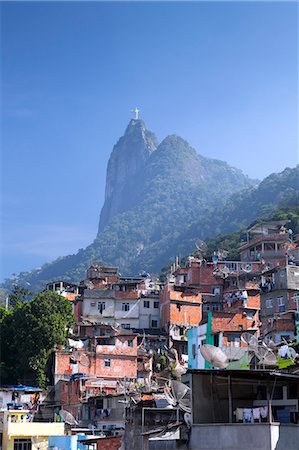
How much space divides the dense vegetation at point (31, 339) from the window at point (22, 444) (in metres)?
10.2

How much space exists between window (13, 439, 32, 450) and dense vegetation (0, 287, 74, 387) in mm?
10230

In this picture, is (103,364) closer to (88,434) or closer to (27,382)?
(27,382)

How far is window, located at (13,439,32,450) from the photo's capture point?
25266mm

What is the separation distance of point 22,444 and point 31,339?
1189 centimetres

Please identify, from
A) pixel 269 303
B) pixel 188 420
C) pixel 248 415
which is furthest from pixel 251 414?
pixel 269 303

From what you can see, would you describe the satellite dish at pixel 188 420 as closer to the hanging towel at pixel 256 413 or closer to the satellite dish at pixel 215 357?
the hanging towel at pixel 256 413

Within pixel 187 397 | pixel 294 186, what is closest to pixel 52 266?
pixel 294 186

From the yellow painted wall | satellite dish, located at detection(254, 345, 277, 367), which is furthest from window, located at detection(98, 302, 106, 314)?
satellite dish, located at detection(254, 345, 277, 367)

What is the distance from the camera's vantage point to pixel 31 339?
3691cm

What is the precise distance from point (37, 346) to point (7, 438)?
11638mm

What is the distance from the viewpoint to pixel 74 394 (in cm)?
3216

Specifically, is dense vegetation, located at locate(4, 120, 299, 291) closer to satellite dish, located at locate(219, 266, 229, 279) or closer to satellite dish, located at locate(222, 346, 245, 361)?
satellite dish, located at locate(219, 266, 229, 279)

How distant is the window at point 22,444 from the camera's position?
25.3 meters

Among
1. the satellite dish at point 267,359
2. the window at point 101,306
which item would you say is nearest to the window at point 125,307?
the window at point 101,306
